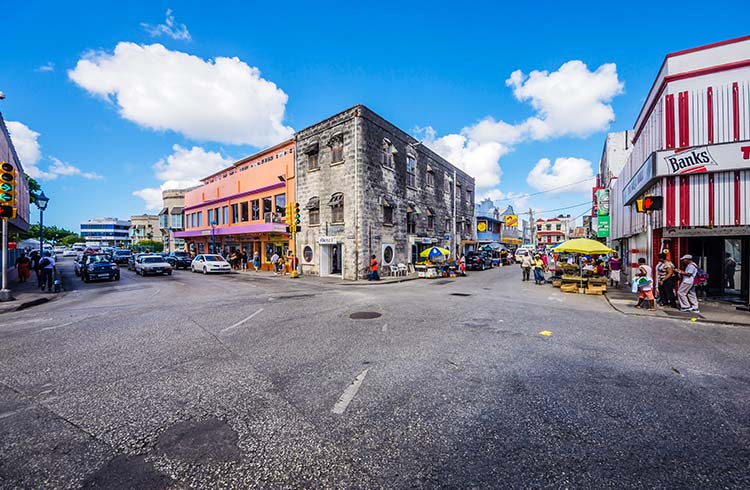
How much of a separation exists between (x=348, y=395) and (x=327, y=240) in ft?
60.6

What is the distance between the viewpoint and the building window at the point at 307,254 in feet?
78.4

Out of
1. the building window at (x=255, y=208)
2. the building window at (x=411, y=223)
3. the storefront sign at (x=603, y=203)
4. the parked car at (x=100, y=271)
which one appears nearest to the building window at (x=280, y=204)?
the building window at (x=255, y=208)

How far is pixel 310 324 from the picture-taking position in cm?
815

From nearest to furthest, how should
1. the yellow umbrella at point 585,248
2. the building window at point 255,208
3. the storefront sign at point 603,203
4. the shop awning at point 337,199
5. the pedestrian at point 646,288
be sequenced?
the pedestrian at point 646,288 < the yellow umbrella at point 585,248 < the shop awning at point 337,199 < the building window at point 255,208 < the storefront sign at point 603,203

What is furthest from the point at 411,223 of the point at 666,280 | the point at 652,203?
the point at 666,280

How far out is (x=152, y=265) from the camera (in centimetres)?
2316

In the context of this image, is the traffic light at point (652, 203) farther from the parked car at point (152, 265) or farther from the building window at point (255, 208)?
the parked car at point (152, 265)

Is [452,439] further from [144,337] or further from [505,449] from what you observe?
[144,337]

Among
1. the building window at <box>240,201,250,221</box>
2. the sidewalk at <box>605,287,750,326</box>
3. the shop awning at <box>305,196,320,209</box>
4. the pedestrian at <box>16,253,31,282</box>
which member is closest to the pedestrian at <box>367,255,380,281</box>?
the shop awning at <box>305,196,320,209</box>

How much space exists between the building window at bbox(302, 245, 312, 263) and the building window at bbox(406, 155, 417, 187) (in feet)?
30.3

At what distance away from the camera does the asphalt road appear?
2.79 m

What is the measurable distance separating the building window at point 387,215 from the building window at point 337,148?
14.9ft

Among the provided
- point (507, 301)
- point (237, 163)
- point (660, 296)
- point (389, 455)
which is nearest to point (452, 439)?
point (389, 455)

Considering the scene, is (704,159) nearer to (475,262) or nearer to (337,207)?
(337,207)
